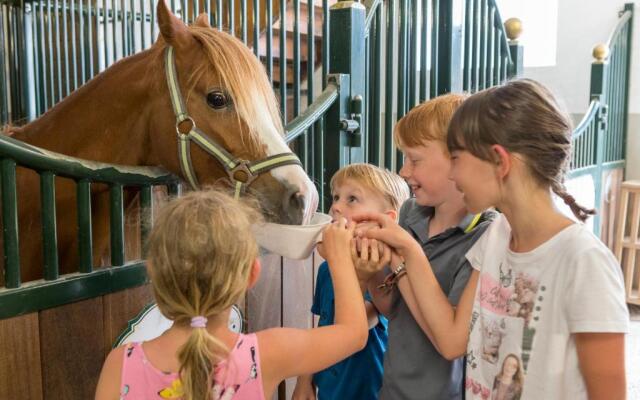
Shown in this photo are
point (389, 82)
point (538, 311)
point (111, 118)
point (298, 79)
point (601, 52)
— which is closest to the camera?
point (538, 311)

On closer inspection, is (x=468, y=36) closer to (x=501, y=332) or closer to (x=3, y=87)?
(x=501, y=332)

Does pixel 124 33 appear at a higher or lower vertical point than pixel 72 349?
higher

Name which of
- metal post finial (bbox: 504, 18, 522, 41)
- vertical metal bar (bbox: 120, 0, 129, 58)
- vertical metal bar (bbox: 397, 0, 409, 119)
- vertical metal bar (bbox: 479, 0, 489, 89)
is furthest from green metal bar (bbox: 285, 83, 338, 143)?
vertical metal bar (bbox: 120, 0, 129, 58)

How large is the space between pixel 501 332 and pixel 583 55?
12.9ft

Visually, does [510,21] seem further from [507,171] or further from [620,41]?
[507,171]

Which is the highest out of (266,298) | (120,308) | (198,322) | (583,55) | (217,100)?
(583,55)

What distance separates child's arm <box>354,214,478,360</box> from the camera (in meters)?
0.93

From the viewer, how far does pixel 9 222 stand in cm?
91

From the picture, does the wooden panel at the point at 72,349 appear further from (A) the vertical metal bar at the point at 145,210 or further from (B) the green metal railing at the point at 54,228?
(A) the vertical metal bar at the point at 145,210

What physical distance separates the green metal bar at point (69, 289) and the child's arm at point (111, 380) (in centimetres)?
24

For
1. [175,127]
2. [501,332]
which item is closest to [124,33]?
[175,127]

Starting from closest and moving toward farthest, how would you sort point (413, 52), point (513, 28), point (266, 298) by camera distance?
point (266, 298) → point (413, 52) → point (513, 28)

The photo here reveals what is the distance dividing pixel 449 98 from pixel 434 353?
44 centimetres

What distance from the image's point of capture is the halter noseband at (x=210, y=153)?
111cm
